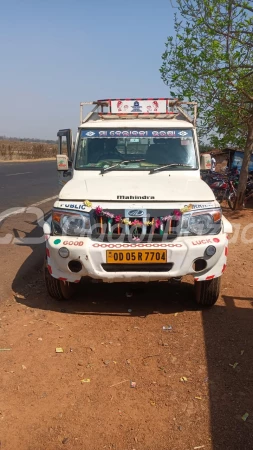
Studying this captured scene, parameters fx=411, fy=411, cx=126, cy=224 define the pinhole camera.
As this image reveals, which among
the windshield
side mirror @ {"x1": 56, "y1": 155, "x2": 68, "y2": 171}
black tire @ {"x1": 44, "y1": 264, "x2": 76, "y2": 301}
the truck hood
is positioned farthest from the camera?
side mirror @ {"x1": 56, "y1": 155, "x2": 68, "y2": 171}

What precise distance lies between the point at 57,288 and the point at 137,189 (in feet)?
4.69

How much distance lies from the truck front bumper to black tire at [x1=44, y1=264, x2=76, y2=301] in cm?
41

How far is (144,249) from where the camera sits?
4.05 m

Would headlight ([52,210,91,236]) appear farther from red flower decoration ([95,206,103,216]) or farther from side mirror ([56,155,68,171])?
side mirror ([56,155,68,171])

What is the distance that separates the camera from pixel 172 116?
20.8 ft

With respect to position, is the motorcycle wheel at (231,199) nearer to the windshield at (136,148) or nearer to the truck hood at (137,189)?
the windshield at (136,148)

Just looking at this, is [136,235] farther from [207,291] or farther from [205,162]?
[205,162]

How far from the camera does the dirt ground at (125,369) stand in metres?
2.70

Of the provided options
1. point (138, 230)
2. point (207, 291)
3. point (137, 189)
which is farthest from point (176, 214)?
point (207, 291)

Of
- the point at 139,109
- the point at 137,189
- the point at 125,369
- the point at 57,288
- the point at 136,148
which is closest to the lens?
the point at 125,369

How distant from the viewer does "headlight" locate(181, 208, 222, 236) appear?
4.15 metres

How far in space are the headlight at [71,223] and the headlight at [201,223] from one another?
0.98m

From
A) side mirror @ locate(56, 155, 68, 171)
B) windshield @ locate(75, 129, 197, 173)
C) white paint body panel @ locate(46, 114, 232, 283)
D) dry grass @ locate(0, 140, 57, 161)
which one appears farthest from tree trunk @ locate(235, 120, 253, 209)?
dry grass @ locate(0, 140, 57, 161)

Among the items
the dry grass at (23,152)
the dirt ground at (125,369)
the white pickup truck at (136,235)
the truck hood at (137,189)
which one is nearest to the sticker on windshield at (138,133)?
the truck hood at (137,189)
